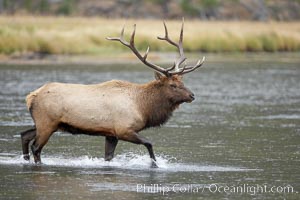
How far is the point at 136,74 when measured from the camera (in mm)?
32438

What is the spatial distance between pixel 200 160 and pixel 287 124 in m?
5.04

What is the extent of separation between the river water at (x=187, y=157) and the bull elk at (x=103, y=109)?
40cm

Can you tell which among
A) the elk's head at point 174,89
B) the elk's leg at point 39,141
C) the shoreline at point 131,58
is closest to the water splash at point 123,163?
the elk's leg at point 39,141

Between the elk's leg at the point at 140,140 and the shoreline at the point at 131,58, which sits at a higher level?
the elk's leg at the point at 140,140

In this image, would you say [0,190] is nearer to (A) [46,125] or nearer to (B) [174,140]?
(A) [46,125]

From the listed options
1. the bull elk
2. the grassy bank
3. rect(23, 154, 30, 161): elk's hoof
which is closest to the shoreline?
the grassy bank

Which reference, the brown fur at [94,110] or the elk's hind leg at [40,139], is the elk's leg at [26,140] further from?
the elk's hind leg at [40,139]

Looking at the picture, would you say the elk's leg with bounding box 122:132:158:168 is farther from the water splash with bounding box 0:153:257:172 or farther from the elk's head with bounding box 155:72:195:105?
the elk's head with bounding box 155:72:195:105

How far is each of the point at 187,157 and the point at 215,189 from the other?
114 inches

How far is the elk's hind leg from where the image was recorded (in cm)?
1352

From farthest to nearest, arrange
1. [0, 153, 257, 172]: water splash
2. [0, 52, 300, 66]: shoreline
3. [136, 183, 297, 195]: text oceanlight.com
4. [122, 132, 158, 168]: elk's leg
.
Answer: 1. [0, 52, 300, 66]: shoreline
2. [122, 132, 158, 168]: elk's leg
3. [0, 153, 257, 172]: water splash
4. [136, 183, 297, 195]: text oceanlight.com

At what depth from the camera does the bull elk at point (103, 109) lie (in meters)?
13.5

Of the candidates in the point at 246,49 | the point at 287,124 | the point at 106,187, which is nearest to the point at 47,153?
the point at 106,187

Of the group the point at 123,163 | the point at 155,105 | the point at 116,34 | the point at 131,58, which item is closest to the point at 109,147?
the point at 123,163
